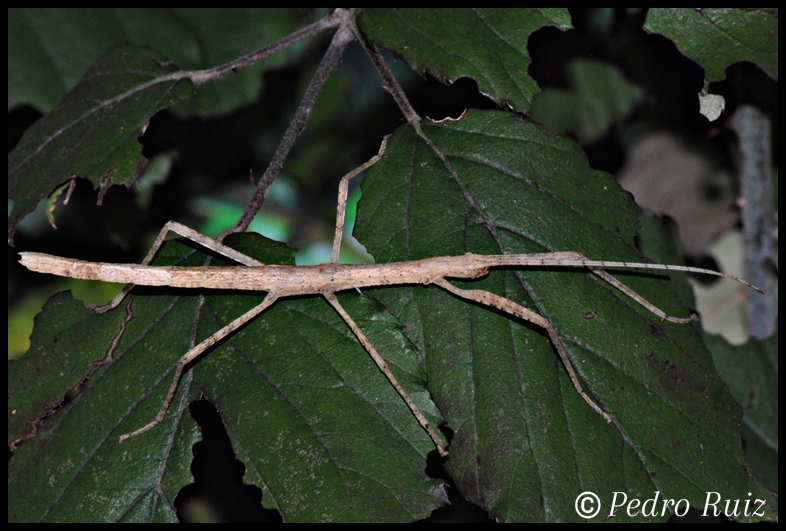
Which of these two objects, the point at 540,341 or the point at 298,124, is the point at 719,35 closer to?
the point at 540,341

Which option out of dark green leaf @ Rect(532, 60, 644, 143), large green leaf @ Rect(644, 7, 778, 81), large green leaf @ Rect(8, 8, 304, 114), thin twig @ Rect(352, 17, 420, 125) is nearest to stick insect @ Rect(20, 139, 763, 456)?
thin twig @ Rect(352, 17, 420, 125)

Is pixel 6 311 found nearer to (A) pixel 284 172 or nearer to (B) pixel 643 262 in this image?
(A) pixel 284 172

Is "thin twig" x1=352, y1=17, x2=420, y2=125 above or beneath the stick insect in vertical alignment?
above

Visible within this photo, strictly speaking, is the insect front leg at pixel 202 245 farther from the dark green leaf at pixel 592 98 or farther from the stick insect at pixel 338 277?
the dark green leaf at pixel 592 98

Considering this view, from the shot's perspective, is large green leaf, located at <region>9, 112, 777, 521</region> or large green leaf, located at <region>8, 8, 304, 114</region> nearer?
large green leaf, located at <region>9, 112, 777, 521</region>

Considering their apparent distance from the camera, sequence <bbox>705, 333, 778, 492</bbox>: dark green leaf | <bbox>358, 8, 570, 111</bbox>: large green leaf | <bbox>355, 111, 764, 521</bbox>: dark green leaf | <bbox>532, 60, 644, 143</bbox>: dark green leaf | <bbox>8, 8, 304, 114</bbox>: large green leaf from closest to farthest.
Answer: <bbox>355, 111, 764, 521</bbox>: dark green leaf < <bbox>358, 8, 570, 111</bbox>: large green leaf < <bbox>705, 333, 778, 492</bbox>: dark green leaf < <bbox>8, 8, 304, 114</bbox>: large green leaf < <bbox>532, 60, 644, 143</bbox>: dark green leaf

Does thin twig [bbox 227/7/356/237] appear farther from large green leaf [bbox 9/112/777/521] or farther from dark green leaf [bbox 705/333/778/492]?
dark green leaf [bbox 705/333/778/492]
